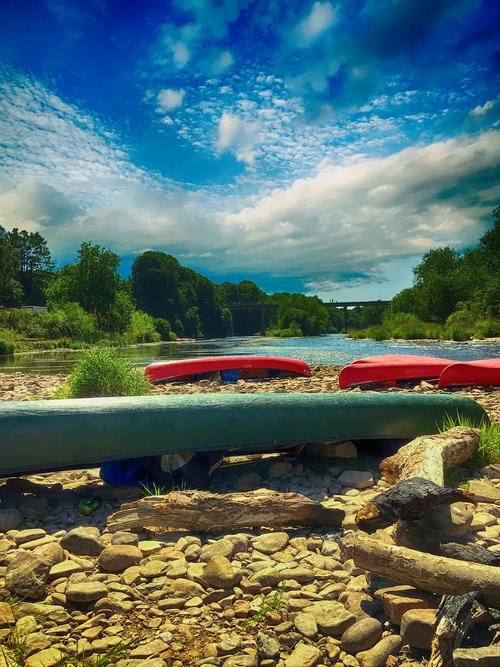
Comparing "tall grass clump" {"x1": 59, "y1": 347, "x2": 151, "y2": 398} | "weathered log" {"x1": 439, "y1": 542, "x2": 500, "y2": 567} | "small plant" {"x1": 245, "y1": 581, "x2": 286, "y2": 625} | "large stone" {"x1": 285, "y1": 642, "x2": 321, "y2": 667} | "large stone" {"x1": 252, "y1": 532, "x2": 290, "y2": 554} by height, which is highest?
"tall grass clump" {"x1": 59, "y1": 347, "x2": 151, "y2": 398}

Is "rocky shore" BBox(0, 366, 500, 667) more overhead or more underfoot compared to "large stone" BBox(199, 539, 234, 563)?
more underfoot

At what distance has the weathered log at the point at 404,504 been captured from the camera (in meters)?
2.66

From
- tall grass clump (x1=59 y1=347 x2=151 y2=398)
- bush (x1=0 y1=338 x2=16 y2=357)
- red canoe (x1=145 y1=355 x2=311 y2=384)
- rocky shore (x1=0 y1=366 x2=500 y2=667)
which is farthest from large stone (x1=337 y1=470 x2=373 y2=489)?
bush (x1=0 y1=338 x2=16 y2=357)

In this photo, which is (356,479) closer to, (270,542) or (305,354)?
(270,542)

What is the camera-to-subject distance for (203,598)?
2566 mm

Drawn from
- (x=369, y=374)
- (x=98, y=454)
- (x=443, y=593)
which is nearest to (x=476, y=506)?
(x=443, y=593)

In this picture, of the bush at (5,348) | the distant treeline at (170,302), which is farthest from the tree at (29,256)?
the bush at (5,348)

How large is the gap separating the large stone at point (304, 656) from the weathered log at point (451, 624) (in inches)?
16.4

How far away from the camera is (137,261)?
77375 millimetres

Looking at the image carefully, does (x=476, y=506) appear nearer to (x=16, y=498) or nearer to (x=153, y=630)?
(x=153, y=630)

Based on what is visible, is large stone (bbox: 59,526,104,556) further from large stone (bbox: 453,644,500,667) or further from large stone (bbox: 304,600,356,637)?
large stone (bbox: 453,644,500,667)

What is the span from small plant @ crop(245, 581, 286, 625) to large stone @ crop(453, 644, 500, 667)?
34.5 inches

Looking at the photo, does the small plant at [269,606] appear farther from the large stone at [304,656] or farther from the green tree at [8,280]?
the green tree at [8,280]

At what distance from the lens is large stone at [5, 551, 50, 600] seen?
103 inches
